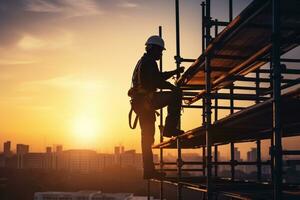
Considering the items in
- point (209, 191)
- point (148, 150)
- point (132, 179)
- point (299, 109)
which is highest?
point (299, 109)

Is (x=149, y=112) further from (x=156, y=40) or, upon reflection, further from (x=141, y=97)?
(x=156, y=40)

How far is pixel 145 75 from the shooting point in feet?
19.6

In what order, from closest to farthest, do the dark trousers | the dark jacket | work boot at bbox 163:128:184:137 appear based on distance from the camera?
1. the dark jacket
2. the dark trousers
3. work boot at bbox 163:128:184:137

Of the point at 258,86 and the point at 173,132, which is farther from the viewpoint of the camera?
the point at 258,86

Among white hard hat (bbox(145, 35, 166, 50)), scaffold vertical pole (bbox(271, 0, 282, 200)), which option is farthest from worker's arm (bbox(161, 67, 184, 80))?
scaffold vertical pole (bbox(271, 0, 282, 200))

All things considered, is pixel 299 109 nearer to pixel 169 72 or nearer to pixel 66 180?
pixel 169 72

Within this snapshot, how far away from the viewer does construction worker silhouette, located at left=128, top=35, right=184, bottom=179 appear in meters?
6.00

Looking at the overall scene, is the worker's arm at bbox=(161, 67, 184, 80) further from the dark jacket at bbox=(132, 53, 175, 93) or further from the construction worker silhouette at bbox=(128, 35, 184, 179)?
the dark jacket at bbox=(132, 53, 175, 93)

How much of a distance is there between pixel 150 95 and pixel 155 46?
0.74m

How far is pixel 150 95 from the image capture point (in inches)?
241

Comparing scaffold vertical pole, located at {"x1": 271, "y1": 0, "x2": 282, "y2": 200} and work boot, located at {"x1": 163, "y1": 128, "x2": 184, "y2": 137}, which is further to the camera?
work boot, located at {"x1": 163, "y1": 128, "x2": 184, "y2": 137}

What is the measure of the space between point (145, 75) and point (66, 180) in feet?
377

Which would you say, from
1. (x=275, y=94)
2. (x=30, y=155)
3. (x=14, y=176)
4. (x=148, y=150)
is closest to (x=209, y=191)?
(x=148, y=150)

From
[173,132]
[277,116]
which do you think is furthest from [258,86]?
[277,116]
